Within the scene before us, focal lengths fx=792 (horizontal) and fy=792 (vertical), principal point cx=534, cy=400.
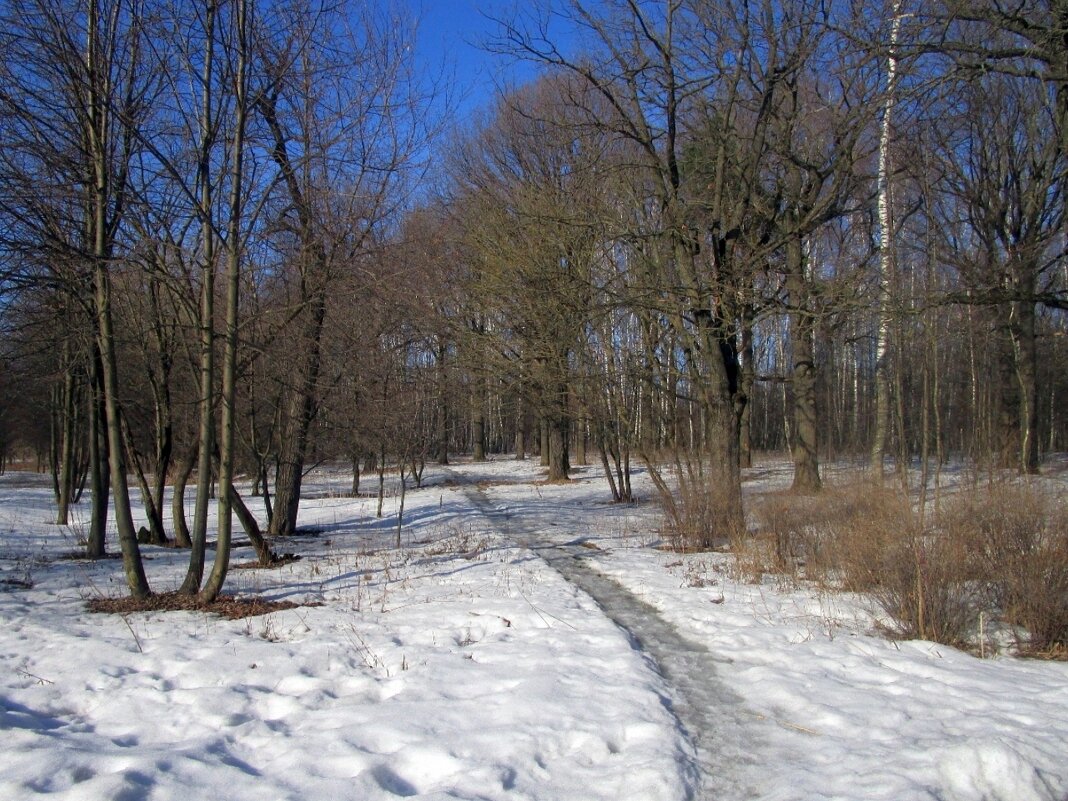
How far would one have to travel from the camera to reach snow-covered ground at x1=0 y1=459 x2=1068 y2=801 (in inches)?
141

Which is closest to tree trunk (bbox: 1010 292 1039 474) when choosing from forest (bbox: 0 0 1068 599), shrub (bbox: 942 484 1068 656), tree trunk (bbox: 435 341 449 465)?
forest (bbox: 0 0 1068 599)

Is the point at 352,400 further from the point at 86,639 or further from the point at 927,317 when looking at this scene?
the point at 927,317

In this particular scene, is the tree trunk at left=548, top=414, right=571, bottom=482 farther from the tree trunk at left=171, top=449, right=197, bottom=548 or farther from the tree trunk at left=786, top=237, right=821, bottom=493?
the tree trunk at left=171, top=449, right=197, bottom=548

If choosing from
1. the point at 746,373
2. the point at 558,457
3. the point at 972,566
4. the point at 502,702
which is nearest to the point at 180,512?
the point at 746,373

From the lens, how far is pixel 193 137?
852 cm

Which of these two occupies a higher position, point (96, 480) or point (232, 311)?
point (232, 311)

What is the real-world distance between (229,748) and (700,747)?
2454mm

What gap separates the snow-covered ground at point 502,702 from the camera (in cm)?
358

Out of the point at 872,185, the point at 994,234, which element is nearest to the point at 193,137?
the point at 872,185

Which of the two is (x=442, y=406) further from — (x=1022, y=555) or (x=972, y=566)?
(x=1022, y=555)

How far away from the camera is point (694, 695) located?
16.1 ft

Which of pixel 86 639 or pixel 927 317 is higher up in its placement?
pixel 927 317

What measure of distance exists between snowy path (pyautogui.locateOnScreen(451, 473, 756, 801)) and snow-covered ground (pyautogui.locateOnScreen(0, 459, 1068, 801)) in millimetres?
29

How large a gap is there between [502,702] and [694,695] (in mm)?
1200
